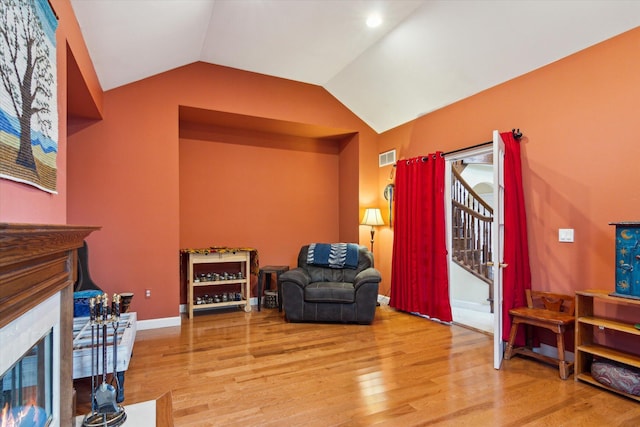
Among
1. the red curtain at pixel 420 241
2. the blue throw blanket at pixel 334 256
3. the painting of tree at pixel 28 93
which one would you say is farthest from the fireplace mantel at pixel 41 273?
the red curtain at pixel 420 241

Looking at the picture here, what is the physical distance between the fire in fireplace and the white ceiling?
7.35 feet

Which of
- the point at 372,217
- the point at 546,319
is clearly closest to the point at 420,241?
the point at 372,217

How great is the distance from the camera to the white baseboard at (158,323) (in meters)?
3.95

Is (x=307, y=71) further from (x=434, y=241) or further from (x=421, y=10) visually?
(x=434, y=241)

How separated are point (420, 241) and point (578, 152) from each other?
1.95 meters

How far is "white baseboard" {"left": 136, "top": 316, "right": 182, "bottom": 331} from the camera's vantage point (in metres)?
3.95

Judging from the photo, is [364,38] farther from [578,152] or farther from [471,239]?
[471,239]

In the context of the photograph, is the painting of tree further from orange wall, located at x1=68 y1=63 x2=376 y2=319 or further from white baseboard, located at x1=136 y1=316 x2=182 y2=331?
white baseboard, located at x1=136 y1=316 x2=182 y2=331

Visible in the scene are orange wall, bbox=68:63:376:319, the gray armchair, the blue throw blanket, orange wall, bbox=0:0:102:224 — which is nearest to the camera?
orange wall, bbox=0:0:102:224

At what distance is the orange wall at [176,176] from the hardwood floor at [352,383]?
90 cm

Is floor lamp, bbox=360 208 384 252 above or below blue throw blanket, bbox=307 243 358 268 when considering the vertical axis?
above

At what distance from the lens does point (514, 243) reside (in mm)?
3225

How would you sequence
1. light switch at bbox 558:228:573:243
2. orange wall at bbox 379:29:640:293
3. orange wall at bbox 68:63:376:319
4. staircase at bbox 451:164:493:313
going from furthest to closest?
staircase at bbox 451:164:493:313 → orange wall at bbox 68:63:376:319 → light switch at bbox 558:228:573:243 → orange wall at bbox 379:29:640:293

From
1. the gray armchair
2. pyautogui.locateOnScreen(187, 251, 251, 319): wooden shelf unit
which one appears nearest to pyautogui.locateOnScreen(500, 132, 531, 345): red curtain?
the gray armchair
